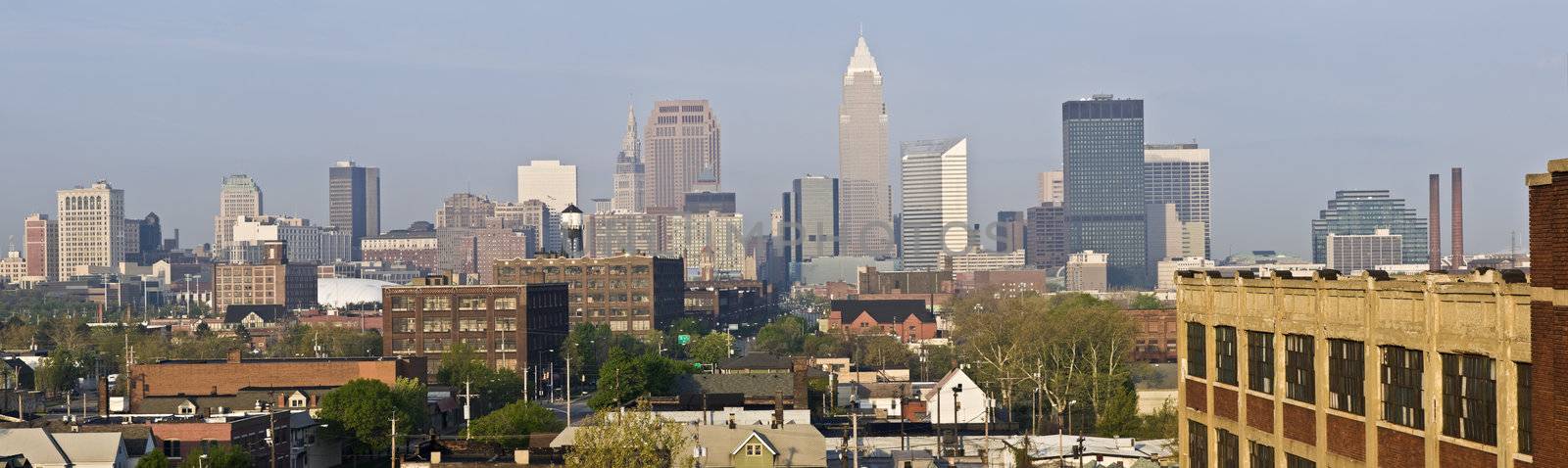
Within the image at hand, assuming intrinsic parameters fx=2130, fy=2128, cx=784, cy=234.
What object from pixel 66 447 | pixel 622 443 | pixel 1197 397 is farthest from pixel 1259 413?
pixel 66 447

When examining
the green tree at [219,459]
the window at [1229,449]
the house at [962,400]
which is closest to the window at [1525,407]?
the window at [1229,449]

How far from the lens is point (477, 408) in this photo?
5039 inches

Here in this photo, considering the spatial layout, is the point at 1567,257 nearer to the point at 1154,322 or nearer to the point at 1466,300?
the point at 1466,300

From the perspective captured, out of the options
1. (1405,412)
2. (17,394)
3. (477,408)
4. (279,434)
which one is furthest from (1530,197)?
(17,394)

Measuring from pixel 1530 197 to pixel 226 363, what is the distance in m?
110

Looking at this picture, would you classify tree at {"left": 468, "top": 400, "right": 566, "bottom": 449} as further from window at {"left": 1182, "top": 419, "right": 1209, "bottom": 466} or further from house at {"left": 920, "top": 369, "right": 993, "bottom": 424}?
window at {"left": 1182, "top": 419, "right": 1209, "bottom": 466}

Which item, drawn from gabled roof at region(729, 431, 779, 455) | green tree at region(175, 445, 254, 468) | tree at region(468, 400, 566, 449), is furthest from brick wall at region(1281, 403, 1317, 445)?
tree at region(468, 400, 566, 449)

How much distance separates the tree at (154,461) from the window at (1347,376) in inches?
2222

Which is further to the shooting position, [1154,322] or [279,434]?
[1154,322]

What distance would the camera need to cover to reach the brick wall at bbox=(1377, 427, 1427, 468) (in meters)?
28.8

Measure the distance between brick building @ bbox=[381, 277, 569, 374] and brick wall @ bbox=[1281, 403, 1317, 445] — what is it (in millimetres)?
128534

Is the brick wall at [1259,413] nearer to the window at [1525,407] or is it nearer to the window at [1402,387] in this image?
the window at [1402,387]

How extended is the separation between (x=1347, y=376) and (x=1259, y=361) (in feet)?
18.5

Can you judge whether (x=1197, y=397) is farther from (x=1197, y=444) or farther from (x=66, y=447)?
(x=66, y=447)
